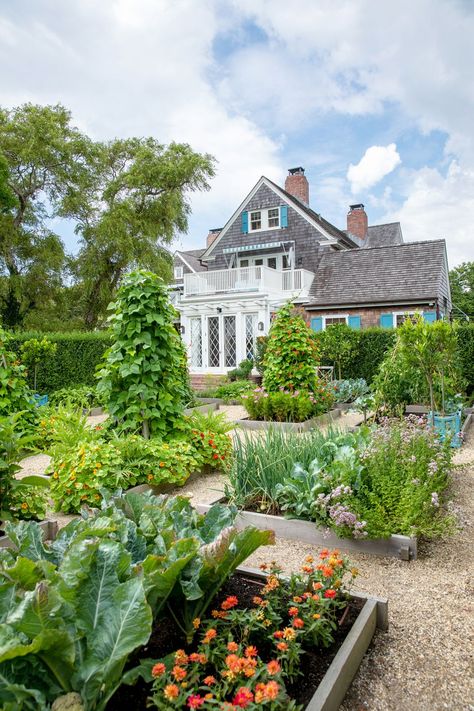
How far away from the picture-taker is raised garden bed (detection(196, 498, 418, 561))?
3.56 meters

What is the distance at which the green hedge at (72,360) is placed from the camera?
534 inches

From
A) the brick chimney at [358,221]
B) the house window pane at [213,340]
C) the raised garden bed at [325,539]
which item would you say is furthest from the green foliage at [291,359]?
the brick chimney at [358,221]

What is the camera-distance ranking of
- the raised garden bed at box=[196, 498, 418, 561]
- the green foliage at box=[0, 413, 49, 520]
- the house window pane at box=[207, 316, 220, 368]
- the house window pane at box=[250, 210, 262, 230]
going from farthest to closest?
the house window pane at box=[250, 210, 262, 230]
the house window pane at box=[207, 316, 220, 368]
the raised garden bed at box=[196, 498, 418, 561]
the green foliage at box=[0, 413, 49, 520]

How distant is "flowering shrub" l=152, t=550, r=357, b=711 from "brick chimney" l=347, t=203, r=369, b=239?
88.1ft

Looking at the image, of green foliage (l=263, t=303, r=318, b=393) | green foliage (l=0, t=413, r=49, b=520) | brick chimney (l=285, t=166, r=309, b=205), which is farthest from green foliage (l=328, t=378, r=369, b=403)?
brick chimney (l=285, t=166, r=309, b=205)

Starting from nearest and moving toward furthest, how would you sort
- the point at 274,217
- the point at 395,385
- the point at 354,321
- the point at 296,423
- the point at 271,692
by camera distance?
the point at 271,692, the point at 296,423, the point at 395,385, the point at 354,321, the point at 274,217

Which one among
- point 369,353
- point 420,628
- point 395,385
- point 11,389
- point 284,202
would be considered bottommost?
point 420,628

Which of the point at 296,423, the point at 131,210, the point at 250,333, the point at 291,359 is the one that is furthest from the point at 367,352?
the point at 131,210

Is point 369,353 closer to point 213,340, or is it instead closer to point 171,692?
point 213,340

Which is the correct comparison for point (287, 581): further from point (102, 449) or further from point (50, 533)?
point (102, 449)

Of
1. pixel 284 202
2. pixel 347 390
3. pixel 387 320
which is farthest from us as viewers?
pixel 284 202

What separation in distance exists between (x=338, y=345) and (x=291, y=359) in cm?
357

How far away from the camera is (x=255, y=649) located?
1.88 metres

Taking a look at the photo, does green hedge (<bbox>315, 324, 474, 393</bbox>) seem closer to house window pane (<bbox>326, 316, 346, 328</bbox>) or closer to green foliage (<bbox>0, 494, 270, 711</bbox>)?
house window pane (<bbox>326, 316, 346, 328</bbox>)
